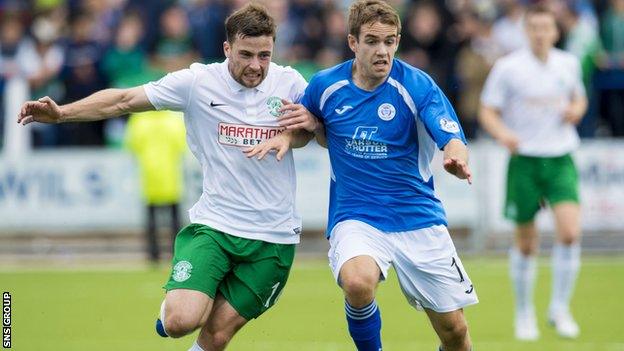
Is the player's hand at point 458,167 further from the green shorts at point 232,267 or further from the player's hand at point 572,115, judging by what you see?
the player's hand at point 572,115

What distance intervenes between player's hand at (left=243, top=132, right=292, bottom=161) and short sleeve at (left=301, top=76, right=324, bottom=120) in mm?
293

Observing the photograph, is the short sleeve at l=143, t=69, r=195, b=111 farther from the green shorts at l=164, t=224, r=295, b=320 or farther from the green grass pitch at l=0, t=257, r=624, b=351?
the green grass pitch at l=0, t=257, r=624, b=351

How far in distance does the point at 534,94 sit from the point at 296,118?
5.18m

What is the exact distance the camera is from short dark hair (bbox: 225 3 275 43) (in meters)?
8.79

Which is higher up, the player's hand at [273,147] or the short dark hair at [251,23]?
the short dark hair at [251,23]

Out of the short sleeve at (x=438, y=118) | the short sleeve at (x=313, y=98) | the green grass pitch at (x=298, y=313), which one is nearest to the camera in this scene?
the short sleeve at (x=438, y=118)

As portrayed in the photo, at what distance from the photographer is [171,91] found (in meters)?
9.09

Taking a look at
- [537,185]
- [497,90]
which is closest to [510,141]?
[537,185]

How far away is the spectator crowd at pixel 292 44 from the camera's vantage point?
66.3 ft

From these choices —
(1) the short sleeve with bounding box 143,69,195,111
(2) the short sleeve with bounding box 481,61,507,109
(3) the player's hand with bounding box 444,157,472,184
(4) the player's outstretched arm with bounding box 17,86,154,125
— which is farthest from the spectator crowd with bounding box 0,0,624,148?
(3) the player's hand with bounding box 444,157,472,184

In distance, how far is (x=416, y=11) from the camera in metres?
20.5

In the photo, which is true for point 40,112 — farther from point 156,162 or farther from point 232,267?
point 156,162

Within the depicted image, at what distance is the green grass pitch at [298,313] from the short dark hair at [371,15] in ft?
12.4

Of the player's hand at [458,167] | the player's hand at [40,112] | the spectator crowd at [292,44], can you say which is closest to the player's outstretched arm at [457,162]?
the player's hand at [458,167]
